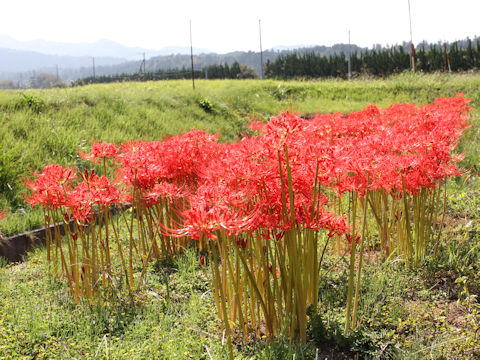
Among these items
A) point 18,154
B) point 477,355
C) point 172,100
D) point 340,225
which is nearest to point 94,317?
point 340,225

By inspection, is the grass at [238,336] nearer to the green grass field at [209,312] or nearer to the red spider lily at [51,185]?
the green grass field at [209,312]

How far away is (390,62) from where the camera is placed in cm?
3453

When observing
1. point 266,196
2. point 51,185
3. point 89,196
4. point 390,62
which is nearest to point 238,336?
point 266,196

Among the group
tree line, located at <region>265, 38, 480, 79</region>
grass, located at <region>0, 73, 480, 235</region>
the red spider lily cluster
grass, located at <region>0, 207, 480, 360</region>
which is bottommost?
grass, located at <region>0, 207, 480, 360</region>

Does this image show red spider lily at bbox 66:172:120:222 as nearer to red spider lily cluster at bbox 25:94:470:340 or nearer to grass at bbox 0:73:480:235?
red spider lily cluster at bbox 25:94:470:340

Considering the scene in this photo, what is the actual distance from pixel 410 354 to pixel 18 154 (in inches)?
248

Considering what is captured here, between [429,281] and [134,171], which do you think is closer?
[134,171]

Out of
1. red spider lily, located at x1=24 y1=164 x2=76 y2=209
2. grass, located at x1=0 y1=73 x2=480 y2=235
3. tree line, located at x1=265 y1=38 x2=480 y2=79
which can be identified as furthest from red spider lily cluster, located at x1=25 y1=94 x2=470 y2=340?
tree line, located at x1=265 y1=38 x2=480 y2=79

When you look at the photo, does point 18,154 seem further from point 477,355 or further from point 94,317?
point 477,355

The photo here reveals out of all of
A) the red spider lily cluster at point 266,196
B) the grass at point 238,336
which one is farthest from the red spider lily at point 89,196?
the grass at point 238,336

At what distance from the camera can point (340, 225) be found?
264 cm

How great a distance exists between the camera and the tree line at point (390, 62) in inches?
1238

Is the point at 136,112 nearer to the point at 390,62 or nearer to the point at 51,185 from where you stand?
the point at 51,185

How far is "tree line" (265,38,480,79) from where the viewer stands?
1238 inches
